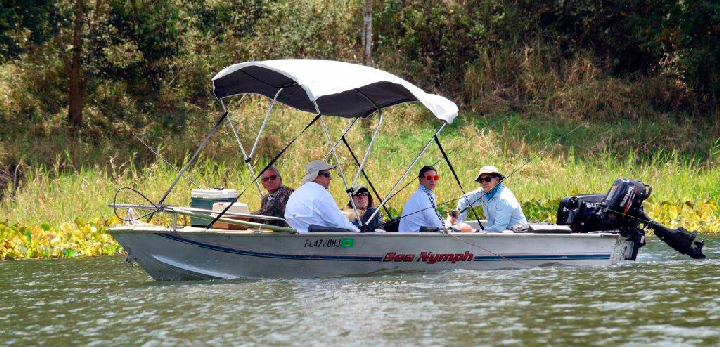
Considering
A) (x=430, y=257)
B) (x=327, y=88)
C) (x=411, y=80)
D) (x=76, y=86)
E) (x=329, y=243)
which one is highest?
(x=411, y=80)

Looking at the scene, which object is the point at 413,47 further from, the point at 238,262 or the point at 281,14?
the point at 238,262

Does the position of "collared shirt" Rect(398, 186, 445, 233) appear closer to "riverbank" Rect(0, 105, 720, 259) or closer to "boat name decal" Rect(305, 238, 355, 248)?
"boat name decal" Rect(305, 238, 355, 248)

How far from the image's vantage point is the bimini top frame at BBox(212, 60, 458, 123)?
13.5 metres

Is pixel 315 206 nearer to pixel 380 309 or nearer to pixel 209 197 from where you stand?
pixel 209 197

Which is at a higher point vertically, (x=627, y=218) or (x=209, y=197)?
(x=209, y=197)

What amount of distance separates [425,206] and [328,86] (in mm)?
1972

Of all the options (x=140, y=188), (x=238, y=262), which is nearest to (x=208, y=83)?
(x=140, y=188)

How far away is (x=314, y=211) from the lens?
1358cm

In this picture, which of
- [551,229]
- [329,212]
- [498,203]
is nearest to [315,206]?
[329,212]

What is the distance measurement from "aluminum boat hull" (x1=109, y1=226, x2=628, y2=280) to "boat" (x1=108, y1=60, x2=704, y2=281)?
0.01m

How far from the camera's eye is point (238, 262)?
1348 cm

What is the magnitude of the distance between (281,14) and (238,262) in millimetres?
15794

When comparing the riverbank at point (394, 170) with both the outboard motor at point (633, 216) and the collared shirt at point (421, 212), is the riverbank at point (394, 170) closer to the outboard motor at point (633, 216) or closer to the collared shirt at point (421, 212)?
the outboard motor at point (633, 216)

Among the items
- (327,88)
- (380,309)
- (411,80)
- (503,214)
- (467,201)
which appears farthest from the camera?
(411,80)
